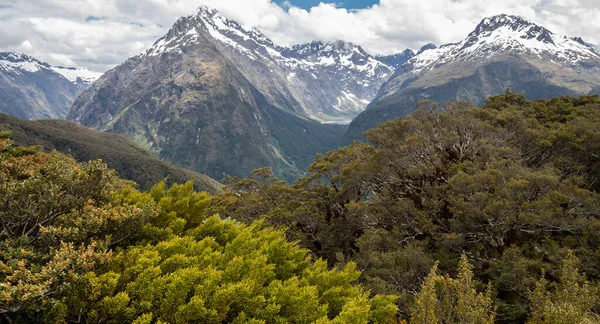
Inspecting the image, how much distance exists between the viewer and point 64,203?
10.1 m

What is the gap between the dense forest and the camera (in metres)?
8.69

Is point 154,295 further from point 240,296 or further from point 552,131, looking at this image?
point 552,131

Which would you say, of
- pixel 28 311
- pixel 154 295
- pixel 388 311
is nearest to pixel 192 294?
pixel 154 295

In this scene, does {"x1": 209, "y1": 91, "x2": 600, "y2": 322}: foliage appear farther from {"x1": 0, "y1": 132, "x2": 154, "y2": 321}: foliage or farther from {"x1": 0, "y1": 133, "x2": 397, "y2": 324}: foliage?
{"x1": 0, "y1": 132, "x2": 154, "y2": 321}: foliage

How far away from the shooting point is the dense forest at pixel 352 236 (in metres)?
8.69

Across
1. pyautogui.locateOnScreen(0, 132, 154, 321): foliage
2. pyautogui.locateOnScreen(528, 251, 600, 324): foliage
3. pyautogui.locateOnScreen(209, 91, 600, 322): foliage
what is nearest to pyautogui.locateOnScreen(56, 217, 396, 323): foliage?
pyautogui.locateOnScreen(0, 132, 154, 321): foliage

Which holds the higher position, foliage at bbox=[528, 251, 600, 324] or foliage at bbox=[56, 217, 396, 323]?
foliage at bbox=[528, 251, 600, 324]

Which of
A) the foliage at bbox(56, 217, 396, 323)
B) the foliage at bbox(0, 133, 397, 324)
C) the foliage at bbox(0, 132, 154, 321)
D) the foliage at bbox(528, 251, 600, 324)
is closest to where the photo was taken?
the foliage at bbox(0, 132, 154, 321)

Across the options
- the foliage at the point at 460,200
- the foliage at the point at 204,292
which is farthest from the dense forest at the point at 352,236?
the foliage at the point at 460,200

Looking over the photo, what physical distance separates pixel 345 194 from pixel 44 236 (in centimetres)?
3413

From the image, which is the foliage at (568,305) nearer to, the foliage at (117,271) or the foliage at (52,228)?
the foliage at (117,271)

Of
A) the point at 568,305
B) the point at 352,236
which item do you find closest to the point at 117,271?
the point at 568,305

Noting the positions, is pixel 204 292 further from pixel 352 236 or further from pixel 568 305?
pixel 352 236

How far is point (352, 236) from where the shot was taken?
37.7 meters
